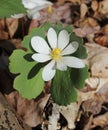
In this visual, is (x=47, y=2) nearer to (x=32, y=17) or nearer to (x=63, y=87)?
(x=32, y=17)

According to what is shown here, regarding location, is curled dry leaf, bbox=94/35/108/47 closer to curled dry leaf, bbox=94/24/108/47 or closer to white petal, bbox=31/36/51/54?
curled dry leaf, bbox=94/24/108/47

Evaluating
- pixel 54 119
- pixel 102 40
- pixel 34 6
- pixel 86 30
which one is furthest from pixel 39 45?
pixel 34 6

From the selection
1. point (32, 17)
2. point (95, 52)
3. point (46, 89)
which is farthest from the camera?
point (32, 17)

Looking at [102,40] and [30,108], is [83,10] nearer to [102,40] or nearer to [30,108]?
[102,40]

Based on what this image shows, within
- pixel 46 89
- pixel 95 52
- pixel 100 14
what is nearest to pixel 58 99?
pixel 46 89

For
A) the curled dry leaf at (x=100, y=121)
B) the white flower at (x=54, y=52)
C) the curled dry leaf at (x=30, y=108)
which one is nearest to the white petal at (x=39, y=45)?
the white flower at (x=54, y=52)

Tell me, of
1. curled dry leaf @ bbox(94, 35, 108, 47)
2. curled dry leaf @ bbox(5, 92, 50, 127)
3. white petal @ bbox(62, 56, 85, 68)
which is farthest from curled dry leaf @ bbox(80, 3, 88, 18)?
white petal @ bbox(62, 56, 85, 68)
